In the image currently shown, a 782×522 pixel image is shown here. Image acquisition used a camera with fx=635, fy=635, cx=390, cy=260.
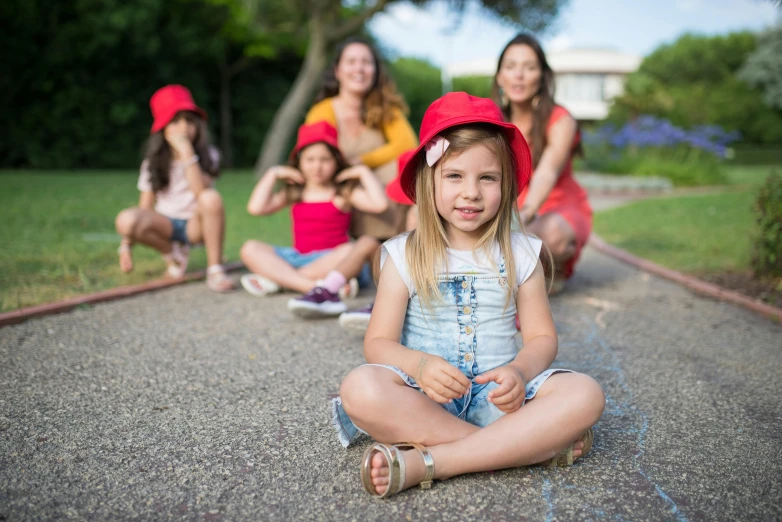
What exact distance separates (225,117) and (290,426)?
21091 millimetres

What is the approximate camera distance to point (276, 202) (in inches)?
167

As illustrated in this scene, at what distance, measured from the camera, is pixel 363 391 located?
→ 178 cm

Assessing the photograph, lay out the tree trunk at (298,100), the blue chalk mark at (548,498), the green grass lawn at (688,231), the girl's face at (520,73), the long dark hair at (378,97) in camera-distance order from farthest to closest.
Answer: the tree trunk at (298,100)
the green grass lawn at (688,231)
the long dark hair at (378,97)
the girl's face at (520,73)
the blue chalk mark at (548,498)

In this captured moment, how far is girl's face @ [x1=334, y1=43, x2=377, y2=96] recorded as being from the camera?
4402 millimetres

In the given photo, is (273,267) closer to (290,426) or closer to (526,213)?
(526,213)

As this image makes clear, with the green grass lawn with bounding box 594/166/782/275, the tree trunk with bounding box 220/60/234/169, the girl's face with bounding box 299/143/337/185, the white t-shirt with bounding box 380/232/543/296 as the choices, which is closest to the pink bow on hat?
the white t-shirt with bounding box 380/232/543/296

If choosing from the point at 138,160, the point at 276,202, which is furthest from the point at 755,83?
the point at 276,202

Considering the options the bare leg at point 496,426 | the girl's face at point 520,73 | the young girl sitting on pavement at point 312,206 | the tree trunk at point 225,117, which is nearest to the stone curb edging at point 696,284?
the girl's face at point 520,73

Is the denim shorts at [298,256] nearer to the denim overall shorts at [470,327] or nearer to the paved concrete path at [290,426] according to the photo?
the paved concrete path at [290,426]

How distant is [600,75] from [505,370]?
192ft

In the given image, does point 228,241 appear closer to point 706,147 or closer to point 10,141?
point 10,141

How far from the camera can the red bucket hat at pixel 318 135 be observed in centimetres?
404

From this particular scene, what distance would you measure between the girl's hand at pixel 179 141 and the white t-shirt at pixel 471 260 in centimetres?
271

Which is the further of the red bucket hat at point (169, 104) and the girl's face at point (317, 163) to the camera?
the red bucket hat at point (169, 104)
